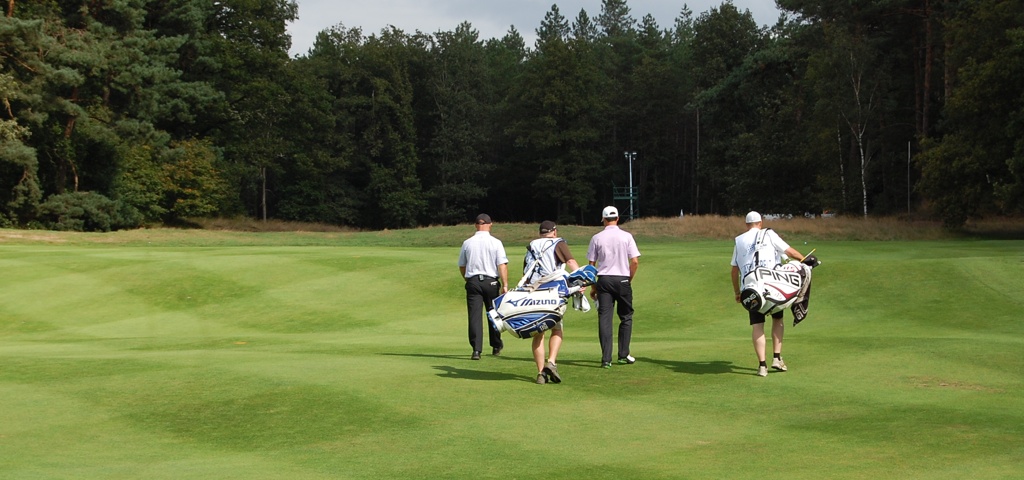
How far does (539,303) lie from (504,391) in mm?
1114

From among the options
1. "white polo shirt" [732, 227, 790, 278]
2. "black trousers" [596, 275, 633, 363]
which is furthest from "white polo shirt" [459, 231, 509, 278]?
"white polo shirt" [732, 227, 790, 278]

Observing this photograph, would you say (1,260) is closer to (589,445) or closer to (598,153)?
(589,445)

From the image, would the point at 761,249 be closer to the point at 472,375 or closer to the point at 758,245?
the point at 758,245

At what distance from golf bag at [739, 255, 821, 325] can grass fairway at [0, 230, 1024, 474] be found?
94 cm

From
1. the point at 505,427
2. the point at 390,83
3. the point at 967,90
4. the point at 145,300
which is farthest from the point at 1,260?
the point at 390,83

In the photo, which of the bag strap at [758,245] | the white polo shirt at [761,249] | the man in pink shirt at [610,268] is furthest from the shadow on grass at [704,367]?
the bag strap at [758,245]

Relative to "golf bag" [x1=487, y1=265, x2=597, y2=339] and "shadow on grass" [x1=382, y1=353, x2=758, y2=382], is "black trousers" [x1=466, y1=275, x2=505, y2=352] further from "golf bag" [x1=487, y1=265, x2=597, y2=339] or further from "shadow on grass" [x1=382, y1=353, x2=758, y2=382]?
"golf bag" [x1=487, y1=265, x2=597, y2=339]

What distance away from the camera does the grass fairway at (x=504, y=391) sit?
28.7 ft

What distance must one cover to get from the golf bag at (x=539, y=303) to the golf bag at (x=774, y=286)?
2104mm

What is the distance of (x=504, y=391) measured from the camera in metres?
12.1

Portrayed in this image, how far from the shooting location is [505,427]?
1005 cm

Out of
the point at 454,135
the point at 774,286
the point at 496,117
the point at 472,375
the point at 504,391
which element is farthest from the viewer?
the point at 496,117

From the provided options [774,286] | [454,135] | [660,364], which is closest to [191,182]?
[454,135]

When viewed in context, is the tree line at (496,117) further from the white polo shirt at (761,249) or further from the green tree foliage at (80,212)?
the white polo shirt at (761,249)
